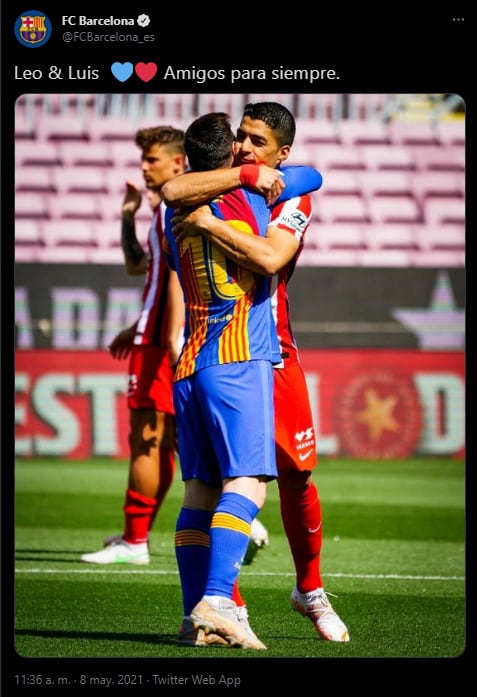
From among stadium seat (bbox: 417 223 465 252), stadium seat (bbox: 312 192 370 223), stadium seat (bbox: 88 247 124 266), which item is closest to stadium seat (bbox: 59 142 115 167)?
stadium seat (bbox: 88 247 124 266)

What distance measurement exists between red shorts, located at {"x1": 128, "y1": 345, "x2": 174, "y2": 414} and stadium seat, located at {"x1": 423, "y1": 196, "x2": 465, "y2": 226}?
11217mm

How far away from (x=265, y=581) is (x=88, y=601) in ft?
3.56

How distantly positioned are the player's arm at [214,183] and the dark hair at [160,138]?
292 centimetres

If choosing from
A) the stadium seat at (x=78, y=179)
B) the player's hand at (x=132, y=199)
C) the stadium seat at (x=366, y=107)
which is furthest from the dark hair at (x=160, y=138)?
the stadium seat at (x=366, y=107)

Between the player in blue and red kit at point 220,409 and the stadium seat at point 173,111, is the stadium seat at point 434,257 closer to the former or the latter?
the stadium seat at point 173,111

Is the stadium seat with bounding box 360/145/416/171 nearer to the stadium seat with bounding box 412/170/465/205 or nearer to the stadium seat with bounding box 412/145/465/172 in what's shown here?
the stadium seat with bounding box 412/145/465/172

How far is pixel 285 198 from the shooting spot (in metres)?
4.40

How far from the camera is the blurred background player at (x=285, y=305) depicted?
4145 mm

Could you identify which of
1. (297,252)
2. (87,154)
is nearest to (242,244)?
(297,252)

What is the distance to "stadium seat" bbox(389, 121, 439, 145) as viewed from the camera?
17.8 m
